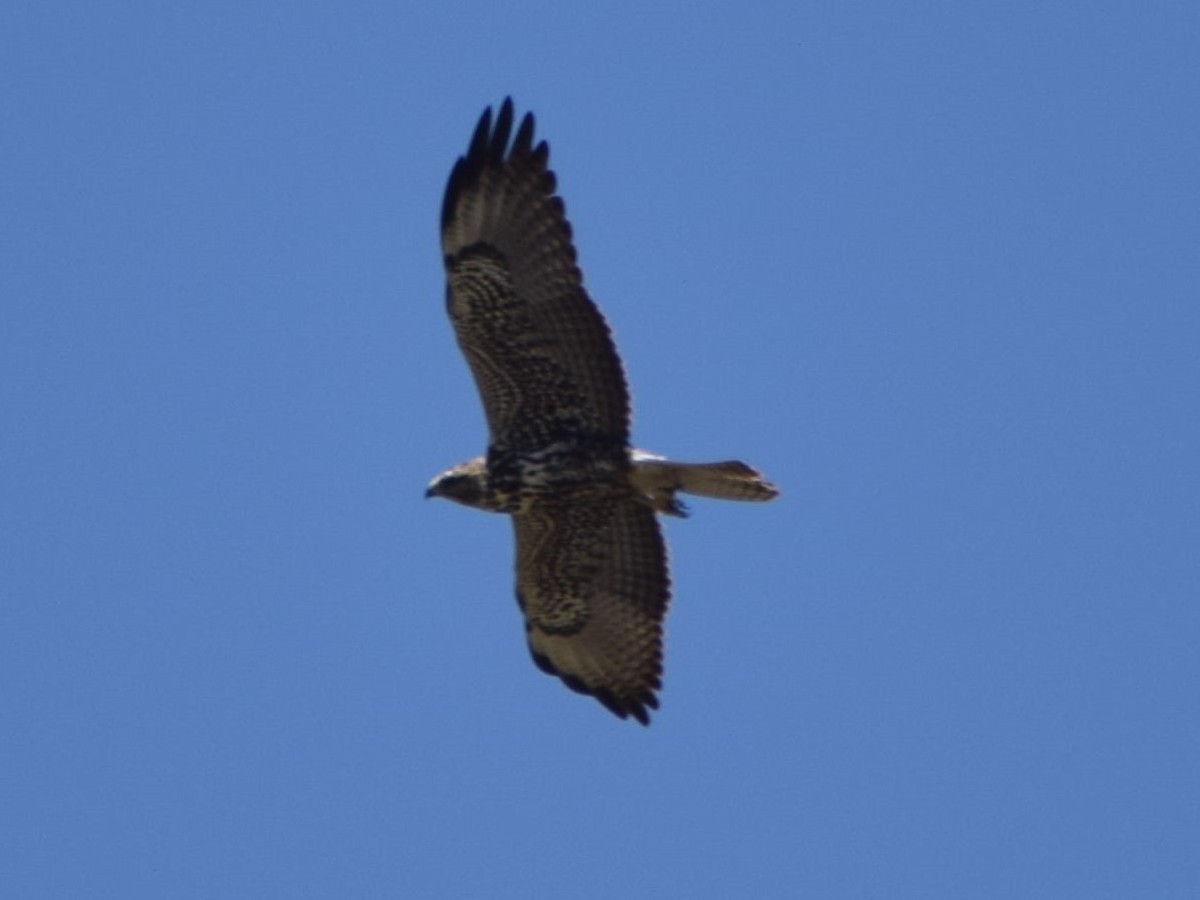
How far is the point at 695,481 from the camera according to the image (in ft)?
46.2

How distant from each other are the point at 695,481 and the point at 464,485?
51.5 inches

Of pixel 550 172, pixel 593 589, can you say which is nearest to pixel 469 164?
pixel 550 172

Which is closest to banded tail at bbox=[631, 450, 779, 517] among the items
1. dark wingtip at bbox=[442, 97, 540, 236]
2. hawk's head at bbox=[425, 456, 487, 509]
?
hawk's head at bbox=[425, 456, 487, 509]

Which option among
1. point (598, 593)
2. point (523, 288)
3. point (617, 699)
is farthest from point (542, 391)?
point (617, 699)

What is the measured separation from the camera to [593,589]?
1495cm

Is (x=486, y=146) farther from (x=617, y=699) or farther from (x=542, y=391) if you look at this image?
(x=617, y=699)

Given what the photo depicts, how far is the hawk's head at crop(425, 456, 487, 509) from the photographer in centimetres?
1440

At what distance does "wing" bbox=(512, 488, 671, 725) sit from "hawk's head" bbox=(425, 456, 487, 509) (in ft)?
1.08

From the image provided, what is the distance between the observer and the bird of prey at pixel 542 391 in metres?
14.0

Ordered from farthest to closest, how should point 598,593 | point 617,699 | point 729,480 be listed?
point 617,699
point 598,593
point 729,480

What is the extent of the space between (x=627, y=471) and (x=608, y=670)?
151 centimetres

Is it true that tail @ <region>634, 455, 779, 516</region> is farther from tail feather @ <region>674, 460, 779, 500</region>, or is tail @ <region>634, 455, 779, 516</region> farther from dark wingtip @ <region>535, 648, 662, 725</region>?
dark wingtip @ <region>535, 648, 662, 725</region>

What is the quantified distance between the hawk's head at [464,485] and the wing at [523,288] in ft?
1.81

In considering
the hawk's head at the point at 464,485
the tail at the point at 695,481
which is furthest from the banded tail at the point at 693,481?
the hawk's head at the point at 464,485
